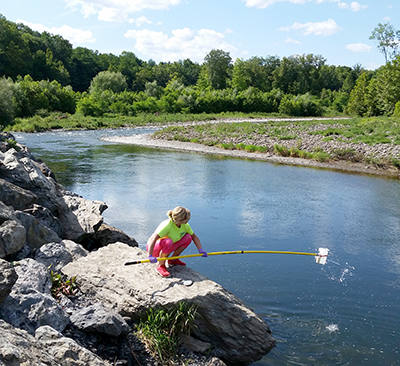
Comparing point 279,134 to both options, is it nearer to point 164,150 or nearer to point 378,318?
point 164,150

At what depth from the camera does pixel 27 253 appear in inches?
271

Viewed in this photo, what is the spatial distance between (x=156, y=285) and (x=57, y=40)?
12340cm

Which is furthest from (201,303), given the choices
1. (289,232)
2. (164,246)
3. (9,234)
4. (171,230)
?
(289,232)

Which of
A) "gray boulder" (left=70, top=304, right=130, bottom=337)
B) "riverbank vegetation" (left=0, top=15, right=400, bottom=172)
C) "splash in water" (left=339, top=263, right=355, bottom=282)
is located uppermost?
"riverbank vegetation" (left=0, top=15, right=400, bottom=172)

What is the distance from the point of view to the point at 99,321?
5.25 m

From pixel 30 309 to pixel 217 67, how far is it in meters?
→ 104

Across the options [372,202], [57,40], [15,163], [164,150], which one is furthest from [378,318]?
[57,40]

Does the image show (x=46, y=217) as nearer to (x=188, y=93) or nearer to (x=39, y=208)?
(x=39, y=208)

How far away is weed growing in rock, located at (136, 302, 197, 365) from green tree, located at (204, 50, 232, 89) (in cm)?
10138

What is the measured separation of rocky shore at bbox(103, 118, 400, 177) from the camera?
25.2 meters

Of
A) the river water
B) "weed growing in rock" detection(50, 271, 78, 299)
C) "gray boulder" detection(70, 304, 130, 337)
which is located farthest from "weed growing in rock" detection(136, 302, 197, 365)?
the river water

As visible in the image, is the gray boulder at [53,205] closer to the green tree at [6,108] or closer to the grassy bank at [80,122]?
the grassy bank at [80,122]

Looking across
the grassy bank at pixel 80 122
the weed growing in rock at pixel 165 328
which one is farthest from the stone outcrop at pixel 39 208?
the grassy bank at pixel 80 122

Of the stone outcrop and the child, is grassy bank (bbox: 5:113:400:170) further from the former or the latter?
the child
